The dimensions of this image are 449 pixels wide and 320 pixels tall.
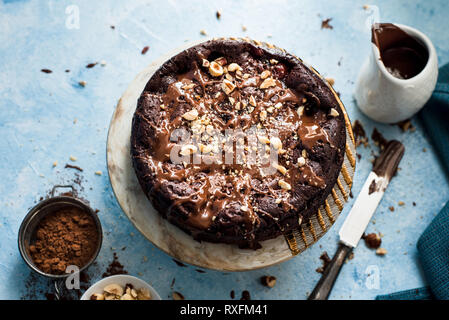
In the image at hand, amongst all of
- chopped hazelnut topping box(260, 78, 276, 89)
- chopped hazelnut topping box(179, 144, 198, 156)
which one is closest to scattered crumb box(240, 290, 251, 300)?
chopped hazelnut topping box(179, 144, 198, 156)

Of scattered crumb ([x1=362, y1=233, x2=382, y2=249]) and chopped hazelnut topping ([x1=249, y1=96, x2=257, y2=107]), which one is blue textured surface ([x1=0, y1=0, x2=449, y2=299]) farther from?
chopped hazelnut topping ([x1=249, y1=96, x2=257, y2=107])

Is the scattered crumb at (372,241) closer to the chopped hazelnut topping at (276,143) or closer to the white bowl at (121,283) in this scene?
the chopped hazelnut topping at (276,143)

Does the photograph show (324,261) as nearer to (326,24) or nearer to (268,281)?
(268,281)

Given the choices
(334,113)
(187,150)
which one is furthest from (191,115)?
(334,113)

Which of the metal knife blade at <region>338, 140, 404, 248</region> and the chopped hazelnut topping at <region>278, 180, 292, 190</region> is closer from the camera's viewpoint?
the chopped hazelnut topping at <region>278, 180, 292, 190</region>

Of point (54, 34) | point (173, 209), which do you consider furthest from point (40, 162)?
point (173, 209)

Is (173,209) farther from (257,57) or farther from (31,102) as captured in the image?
(31,102)

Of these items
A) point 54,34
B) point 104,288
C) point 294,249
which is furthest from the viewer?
point 54,34
